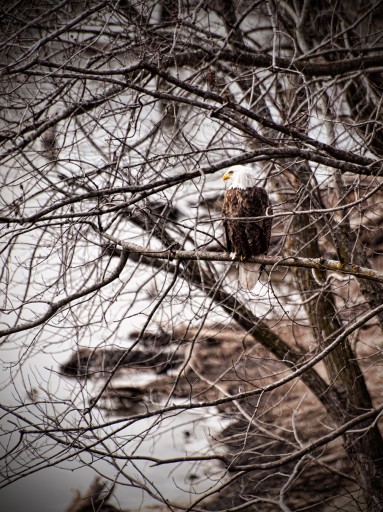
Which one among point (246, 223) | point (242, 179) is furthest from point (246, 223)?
point (242, 179)

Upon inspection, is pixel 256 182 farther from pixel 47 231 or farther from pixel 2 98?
pixel 2 98

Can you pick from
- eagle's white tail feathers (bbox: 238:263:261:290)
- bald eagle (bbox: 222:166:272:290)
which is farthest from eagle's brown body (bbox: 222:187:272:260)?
eagle's white tail feathers (bbox: 238:263:261:290)

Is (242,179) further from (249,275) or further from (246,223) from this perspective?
(249,275)

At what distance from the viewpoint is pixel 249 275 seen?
3.65 meters

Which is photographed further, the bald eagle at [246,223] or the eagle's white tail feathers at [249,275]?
the eagle's white tail feathers at [249,275]

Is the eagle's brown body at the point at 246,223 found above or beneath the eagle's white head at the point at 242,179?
beneath

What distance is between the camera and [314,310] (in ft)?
15.0

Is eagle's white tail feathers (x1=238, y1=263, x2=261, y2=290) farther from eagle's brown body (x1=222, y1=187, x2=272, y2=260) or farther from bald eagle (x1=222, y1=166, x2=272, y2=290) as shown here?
eagle's brown body (x1=222, y1=187, x2=272, y2=260)

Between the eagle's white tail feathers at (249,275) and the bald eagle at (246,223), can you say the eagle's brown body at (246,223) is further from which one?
the eagle's white tail feathers at (249,275)

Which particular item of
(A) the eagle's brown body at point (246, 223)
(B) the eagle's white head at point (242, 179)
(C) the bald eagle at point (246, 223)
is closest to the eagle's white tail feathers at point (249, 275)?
(C) the bald eagle at point (246, 223)

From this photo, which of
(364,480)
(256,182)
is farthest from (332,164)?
(364,480)

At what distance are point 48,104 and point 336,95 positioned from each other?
8.07 feet

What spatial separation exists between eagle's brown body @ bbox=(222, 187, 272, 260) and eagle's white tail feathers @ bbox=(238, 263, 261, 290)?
0.40 ft

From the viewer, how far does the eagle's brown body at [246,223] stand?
3486 millimetres
